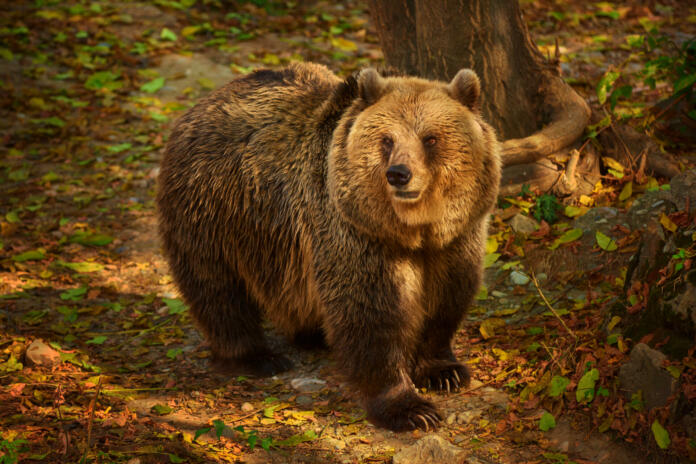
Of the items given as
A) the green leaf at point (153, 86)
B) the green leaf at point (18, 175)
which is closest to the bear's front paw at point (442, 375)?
the green leaf at point (18, 175)

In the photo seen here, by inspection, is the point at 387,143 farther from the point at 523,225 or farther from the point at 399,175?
the point at 523,225

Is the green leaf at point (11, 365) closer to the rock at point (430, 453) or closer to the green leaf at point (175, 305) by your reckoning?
the green leaf at point (175, 305)

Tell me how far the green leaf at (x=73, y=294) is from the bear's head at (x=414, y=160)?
295 cm

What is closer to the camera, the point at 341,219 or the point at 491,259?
the point at 341,219

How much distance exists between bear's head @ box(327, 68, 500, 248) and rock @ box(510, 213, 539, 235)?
1.71m

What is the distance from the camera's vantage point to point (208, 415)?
4.68 meters

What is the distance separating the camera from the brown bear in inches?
165

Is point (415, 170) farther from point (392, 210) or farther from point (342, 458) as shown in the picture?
point (342, 458)

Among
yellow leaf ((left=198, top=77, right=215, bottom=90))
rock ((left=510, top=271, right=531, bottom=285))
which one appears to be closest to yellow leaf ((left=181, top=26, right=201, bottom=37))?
yellow leaf ((left=198, top=77, right=215, bottom=90))

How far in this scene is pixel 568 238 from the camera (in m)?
5.77

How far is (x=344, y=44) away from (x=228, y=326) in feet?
21.3

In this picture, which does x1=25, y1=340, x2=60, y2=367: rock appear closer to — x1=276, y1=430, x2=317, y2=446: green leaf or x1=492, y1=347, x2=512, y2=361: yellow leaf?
x1=276, y1=430, x2=317, y2=446: green leaf

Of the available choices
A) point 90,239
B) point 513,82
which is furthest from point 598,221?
point 90,239

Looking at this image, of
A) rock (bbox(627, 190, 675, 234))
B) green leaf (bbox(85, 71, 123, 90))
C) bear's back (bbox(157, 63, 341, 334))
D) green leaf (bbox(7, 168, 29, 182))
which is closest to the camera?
bear's back (bbox(157, 63, 341, 334))
